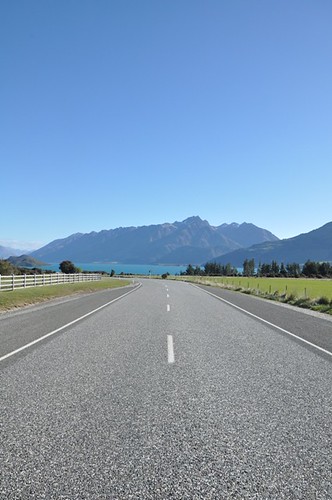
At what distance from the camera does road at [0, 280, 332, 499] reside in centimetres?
342

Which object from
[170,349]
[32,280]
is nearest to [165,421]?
[170,349]

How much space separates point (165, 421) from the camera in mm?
4789

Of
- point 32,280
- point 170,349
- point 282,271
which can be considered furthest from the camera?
point 282,271

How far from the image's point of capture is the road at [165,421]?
3.42m

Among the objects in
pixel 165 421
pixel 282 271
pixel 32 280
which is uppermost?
pixel 282 271

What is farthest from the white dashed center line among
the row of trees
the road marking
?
the row of trees

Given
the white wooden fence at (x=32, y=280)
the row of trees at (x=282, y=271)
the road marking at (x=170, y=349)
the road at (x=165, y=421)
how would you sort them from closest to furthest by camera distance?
the road at (x=165, y=421)
the road marking at (x=170, y=349)
the white wooden fence at (x=32, y=280)
the row of trees at (x=282, y=271)

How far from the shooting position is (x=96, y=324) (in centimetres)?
1323

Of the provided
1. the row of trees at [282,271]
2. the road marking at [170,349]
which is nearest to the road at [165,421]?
the road marking at [170,349]

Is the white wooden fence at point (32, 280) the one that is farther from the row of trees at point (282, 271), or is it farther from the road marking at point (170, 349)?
the row of trees at point (282, 271)

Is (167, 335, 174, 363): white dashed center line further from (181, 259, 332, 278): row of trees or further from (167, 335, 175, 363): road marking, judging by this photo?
(181, 259, 332, 278): row of trees

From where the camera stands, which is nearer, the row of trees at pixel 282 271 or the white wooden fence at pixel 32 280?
the white wooden fence at pixel 32 280

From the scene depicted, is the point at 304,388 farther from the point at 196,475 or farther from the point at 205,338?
the point at 205,338

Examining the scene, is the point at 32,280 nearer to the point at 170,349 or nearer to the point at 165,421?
the point at 170,349
